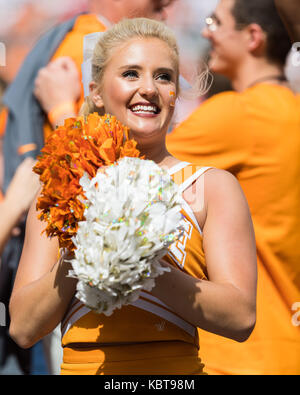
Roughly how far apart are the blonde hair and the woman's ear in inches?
0.8

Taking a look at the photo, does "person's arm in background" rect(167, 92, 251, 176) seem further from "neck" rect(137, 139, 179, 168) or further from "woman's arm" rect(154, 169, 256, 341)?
"woman's arm" rect(154, 169, 256, 341)

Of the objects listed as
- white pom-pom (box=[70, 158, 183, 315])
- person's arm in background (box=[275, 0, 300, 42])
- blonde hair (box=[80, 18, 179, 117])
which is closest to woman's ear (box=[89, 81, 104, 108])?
blonde hair (box=[80, 18, 179, 117])

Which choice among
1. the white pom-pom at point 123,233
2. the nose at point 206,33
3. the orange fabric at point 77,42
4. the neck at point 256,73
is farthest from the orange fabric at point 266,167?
the white pom-pom at point 123,233

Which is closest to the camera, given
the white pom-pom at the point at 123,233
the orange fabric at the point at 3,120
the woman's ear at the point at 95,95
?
the white pom-pom at the point at 123,233

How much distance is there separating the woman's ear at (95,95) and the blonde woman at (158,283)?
0.31 feet

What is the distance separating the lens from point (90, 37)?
2.21m

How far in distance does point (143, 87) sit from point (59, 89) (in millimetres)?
1307

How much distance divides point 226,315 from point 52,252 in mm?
557

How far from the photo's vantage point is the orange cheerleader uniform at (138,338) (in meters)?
1.57

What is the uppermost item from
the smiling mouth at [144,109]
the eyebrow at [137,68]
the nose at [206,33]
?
the nose at [206,33]

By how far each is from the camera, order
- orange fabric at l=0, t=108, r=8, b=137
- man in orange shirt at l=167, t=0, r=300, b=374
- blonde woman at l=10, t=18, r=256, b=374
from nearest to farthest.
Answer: blonde woman at l=10, t=18, r=256, b=374 → man in orange shirt at l=167, t=0, r=300, b=374 → orange fabric at l=0, t=108, r=8, b=137

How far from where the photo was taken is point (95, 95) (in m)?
1.90

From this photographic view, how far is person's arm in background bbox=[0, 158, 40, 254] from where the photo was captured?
116 inches

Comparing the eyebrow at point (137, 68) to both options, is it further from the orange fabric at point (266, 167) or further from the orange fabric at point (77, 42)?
the orange fabric at point (77, 42)
